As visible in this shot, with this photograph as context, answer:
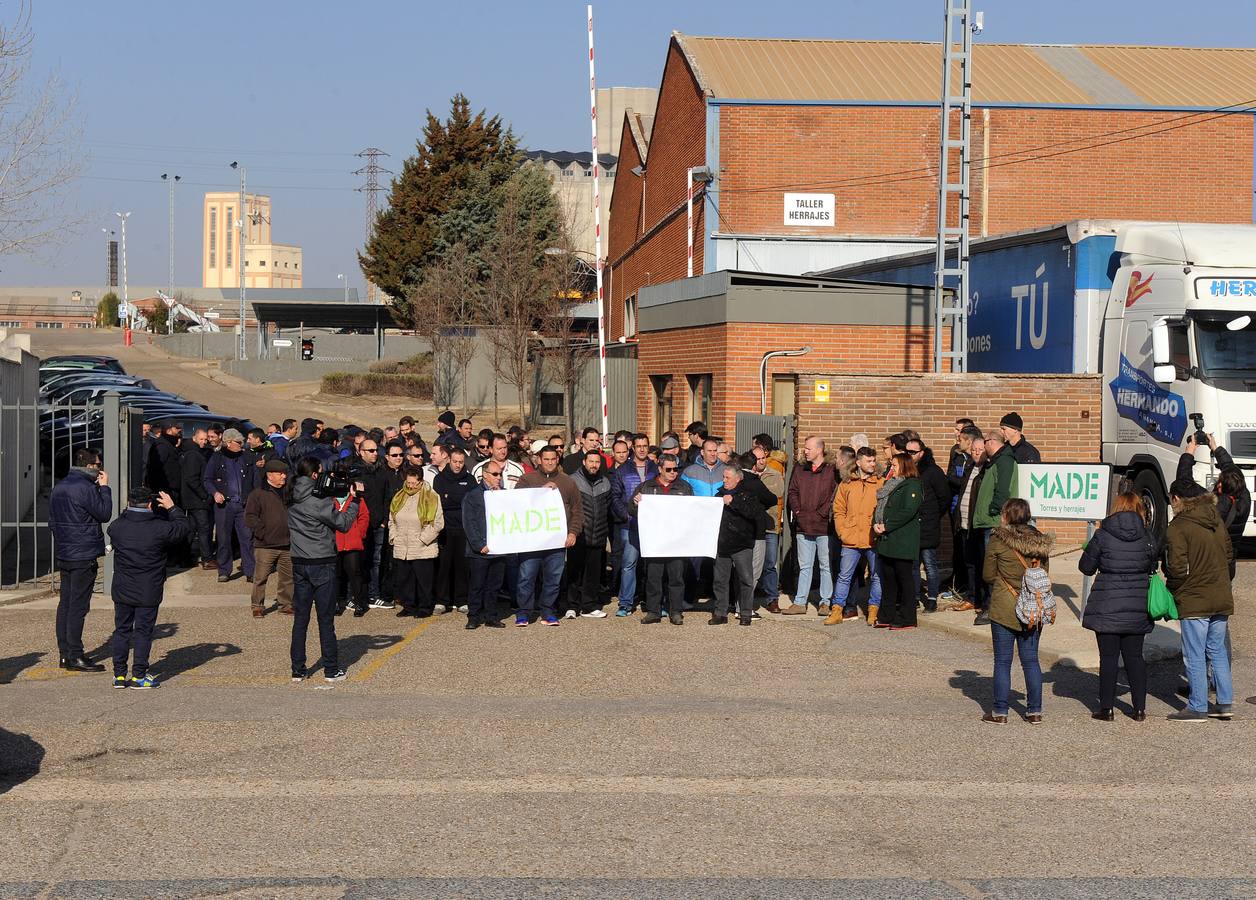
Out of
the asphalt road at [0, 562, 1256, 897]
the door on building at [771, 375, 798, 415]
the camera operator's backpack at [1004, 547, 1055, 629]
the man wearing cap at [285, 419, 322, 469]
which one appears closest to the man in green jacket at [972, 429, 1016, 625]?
the asphalt road at [0, 562, 1256, 897]

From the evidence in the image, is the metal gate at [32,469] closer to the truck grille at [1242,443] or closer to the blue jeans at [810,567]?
the blue jeans at [810,567]

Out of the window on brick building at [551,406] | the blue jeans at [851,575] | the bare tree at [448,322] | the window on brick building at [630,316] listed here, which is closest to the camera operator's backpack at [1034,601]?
the blue jeans at [851,575]

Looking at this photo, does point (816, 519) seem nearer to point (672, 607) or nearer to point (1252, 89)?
point (672, 607)

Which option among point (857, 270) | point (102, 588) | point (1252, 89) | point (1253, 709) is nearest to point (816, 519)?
point (1253, 709)

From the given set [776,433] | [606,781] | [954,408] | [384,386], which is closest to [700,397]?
[776,433]

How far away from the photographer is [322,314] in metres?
76.4

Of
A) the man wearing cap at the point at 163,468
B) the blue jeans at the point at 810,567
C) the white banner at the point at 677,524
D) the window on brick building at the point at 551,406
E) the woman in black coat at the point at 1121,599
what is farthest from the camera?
the window on brick building at the point at 551,406

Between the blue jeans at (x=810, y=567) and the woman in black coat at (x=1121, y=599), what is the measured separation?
4959 millimetres

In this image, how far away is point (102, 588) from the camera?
1669 centimetres

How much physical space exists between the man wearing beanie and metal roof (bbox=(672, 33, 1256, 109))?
88.1ft

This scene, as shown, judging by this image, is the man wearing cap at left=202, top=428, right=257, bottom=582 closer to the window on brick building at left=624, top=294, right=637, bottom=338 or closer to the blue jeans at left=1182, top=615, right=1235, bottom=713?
the blue jeans at left=1182, top=615, right=1235, bottom=713

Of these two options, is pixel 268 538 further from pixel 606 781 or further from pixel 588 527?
pixel 606 781

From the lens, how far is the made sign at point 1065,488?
541 inches

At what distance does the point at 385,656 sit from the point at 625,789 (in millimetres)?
4873
